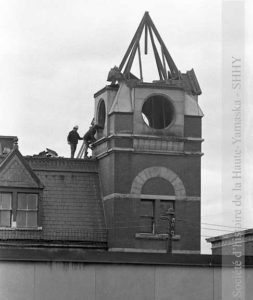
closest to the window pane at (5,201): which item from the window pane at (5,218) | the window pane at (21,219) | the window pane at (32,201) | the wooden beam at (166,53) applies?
the window pane at (5,218)

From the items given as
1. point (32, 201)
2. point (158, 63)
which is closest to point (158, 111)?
point (158, 63)

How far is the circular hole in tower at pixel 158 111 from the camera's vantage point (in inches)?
2007

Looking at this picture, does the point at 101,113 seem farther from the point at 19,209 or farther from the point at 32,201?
the point at 19,209

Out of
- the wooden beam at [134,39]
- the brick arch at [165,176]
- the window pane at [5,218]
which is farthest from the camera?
the wooden beam at [134,39]

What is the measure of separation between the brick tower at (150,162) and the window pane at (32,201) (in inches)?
138

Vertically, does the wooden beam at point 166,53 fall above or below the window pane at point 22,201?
above

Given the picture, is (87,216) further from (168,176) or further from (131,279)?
(131,279)

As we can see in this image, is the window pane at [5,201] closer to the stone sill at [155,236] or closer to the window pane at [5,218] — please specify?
the window pane at [5,218]

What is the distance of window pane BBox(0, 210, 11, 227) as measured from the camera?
48075 mm

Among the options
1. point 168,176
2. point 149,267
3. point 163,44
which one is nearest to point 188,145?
point 168,176

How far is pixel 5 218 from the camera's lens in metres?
48.2

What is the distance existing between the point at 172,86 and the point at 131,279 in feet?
69.5

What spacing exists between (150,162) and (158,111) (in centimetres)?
307

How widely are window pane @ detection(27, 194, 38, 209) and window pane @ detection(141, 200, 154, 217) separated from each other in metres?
5.10
